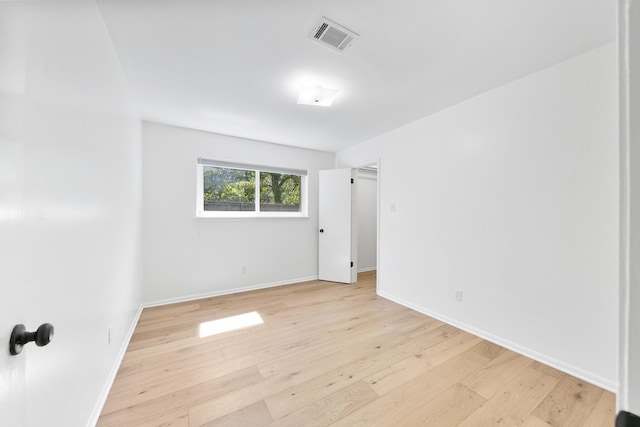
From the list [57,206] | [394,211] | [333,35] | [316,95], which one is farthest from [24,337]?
[394,211]

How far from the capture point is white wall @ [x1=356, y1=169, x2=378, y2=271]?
502 centimetres

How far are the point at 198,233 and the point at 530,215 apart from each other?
364 cm

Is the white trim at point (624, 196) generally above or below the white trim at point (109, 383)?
above

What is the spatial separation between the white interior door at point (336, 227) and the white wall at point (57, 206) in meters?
2.92

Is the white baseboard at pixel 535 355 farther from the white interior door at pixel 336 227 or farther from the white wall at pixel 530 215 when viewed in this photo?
the white interior door at pixel 336 227

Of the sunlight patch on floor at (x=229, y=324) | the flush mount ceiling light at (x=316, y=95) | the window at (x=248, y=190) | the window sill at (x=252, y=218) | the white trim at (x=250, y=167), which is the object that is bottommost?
the sunlight patch on floor at (x=229, y=324)

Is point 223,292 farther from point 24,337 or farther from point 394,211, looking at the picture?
point 24,337

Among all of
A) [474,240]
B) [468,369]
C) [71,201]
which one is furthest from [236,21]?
[468,369]

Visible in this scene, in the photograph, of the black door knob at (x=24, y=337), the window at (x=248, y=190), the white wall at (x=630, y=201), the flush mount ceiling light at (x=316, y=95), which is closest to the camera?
the white wall at (x=630, y=201)

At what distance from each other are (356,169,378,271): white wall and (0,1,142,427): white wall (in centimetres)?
399

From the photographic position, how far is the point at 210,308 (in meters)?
2.98

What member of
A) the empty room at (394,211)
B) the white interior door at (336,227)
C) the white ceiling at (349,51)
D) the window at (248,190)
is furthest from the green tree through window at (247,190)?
the white ceiling at (349,51)

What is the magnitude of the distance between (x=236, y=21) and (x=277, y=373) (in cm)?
238

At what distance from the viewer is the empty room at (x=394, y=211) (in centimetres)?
85
